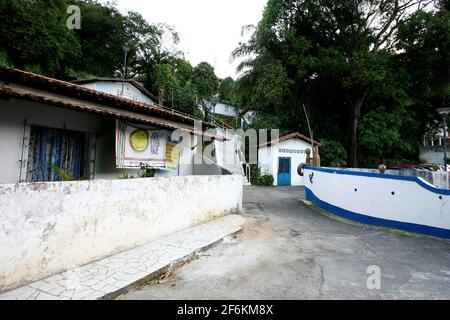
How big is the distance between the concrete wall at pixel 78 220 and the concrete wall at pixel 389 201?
4.89 metres

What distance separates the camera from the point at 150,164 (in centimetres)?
703

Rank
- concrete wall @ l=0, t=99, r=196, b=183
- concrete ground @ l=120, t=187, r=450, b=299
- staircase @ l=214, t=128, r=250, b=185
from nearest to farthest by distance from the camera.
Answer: concrete ground @ l=120, t=187, r=450, b=299 < concrete wall @ l=0, t=99, r=196, b=183 < staircase @ l=214, t=128, r=250, b=185

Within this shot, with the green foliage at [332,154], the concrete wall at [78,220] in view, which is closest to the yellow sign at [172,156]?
the concrete wall at [78,220]

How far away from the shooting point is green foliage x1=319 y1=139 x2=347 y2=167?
1719 centimetres

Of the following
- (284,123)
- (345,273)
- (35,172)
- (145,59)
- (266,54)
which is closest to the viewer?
(345,273)

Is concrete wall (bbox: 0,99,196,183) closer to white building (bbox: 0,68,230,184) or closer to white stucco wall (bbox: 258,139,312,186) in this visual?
white building (bbox: 0,68,230,184)

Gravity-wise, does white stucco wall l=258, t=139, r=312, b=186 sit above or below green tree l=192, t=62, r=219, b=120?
below

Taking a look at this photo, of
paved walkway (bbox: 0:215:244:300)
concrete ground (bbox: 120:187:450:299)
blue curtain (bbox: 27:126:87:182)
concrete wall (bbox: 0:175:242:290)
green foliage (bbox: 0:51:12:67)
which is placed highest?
green foliage (bbox: 0:51:12:67)

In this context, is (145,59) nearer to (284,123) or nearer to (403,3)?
(284,123)

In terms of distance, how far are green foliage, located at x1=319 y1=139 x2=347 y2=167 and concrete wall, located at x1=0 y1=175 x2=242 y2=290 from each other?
14425mm

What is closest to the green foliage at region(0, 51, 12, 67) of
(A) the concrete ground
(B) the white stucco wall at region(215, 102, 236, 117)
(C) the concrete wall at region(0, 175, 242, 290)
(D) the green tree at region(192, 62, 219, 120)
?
(D) the green tree at region(192, 62, 219, 120)

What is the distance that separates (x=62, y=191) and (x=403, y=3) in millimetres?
22432
